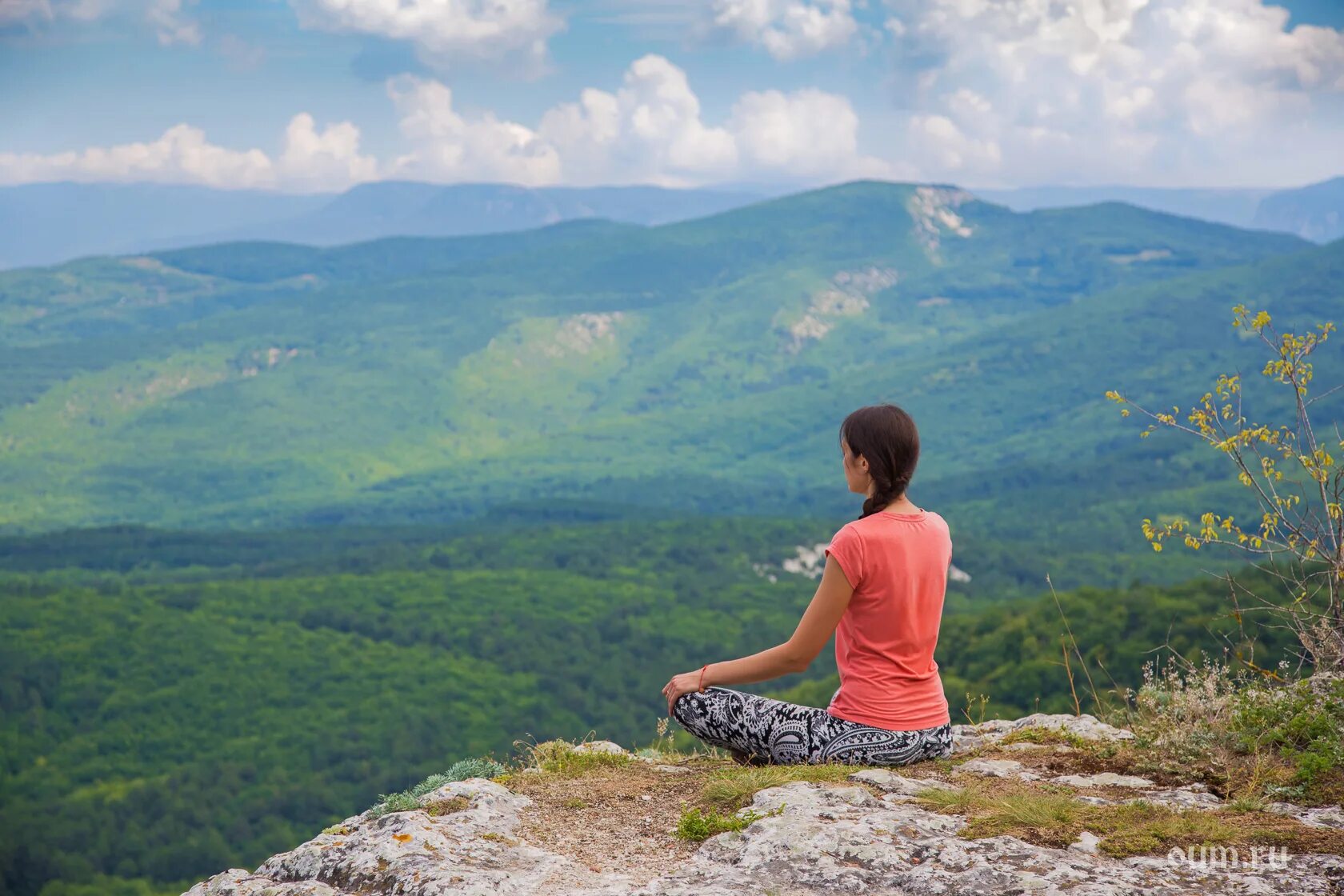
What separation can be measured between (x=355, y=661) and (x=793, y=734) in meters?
127

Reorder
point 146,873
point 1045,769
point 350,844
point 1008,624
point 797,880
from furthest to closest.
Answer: point 146,873 → point 1008,624 → point 1045,769 → point 350,844 → point 797,880

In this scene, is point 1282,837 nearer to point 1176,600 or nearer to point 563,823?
point 563,823

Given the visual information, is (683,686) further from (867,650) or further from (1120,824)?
(1120,824)

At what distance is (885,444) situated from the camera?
7348 millimetres

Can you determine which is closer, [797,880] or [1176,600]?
A: [797,880]

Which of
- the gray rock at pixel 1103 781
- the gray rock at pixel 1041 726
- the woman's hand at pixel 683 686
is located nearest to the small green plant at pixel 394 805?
the woman's hand at pixel 683 686

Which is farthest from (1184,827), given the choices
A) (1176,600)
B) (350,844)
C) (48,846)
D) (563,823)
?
(48,846)

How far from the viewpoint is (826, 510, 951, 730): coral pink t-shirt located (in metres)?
7.46

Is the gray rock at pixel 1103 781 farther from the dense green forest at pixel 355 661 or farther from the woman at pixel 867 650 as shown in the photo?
the dense green forest at pixel 355 661

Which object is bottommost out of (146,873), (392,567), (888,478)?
(146,873)

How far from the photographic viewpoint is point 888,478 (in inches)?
293

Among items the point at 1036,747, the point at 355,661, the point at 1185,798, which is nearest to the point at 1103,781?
the point at 1185,798

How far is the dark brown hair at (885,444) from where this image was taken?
732 cm

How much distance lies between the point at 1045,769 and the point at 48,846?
349 feet
